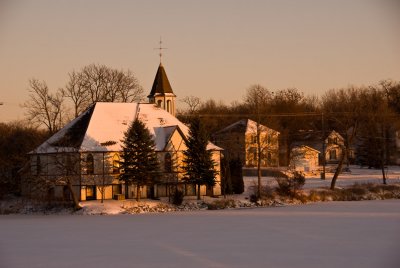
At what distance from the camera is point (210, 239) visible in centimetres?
2630

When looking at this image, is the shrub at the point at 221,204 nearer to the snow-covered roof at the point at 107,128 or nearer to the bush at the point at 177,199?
the bush at the point at 177,199

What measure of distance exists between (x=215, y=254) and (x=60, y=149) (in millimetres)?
27533

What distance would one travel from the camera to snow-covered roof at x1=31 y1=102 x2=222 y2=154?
47.3 meters

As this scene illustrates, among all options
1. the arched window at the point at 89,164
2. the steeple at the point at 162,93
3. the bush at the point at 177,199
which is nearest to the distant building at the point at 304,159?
the steeple at the point at 162,93

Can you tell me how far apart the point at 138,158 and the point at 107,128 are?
Result: 562 cm

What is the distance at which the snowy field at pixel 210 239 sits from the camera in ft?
68.1

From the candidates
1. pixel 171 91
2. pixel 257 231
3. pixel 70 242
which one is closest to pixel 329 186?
pixel 171 91

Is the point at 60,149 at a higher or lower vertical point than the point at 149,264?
higher

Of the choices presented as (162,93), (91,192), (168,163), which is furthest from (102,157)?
(162,93)

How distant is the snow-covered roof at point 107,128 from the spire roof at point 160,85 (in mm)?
6352

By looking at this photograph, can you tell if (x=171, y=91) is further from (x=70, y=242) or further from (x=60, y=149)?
(x=70, y=242)

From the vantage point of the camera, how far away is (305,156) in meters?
81.1

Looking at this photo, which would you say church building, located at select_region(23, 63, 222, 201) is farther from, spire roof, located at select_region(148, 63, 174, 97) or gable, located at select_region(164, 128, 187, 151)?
spire roof, located at select_region(148, 63, 174, 97)

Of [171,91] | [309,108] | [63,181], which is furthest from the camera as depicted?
[309,108]
